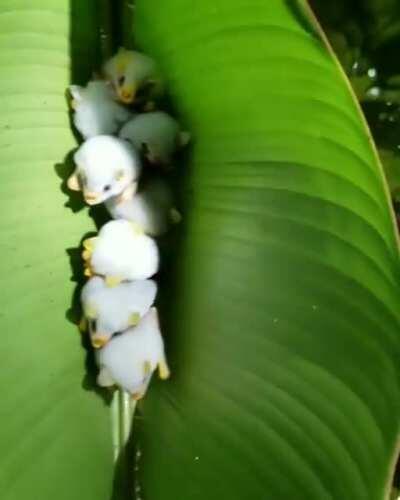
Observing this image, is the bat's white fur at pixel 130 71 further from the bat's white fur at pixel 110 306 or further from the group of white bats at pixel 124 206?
the bat's white fur at pixel 110 306

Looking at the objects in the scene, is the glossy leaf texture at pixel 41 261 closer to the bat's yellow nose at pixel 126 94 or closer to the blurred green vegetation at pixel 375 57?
the bat's yellow nose at pixel 126 94

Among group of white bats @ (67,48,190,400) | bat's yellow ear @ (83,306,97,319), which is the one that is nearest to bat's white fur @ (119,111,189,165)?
group of white bats @ (67,48,190,400)

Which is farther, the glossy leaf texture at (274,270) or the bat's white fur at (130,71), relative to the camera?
the bat's white fur at (130,71)

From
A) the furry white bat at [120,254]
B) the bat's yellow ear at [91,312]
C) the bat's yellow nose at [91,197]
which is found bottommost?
the bat's yellow ear at [91,312]

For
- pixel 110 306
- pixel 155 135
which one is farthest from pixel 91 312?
pixel 155 135

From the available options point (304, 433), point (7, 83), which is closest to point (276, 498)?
point (304, 433)

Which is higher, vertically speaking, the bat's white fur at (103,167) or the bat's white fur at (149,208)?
the bat's white fur at (103,167)

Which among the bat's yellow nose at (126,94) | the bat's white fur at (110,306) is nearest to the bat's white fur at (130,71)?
the bat's yellow nose at (126,94)
